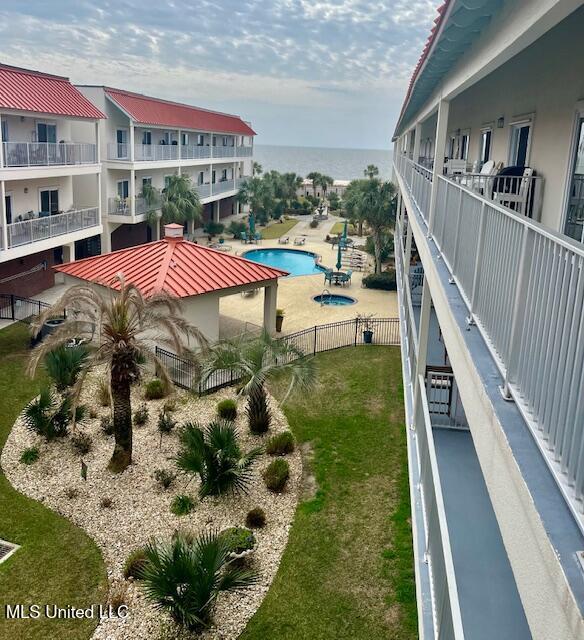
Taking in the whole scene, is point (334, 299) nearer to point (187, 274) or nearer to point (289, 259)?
point (187, 274)

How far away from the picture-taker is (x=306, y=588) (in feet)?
34.6

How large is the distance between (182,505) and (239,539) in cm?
197

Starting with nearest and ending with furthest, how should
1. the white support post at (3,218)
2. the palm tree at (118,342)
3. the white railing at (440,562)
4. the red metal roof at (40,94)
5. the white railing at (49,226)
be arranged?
the white railing at (440,562) < the palm tree at (118,342) < the white support post at (3,218) < the white railing at (49,226) < the red metal roof at (40,94)

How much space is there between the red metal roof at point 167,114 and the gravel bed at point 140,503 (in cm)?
2162

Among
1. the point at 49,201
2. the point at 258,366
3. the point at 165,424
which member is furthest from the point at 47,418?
the point at 49,201

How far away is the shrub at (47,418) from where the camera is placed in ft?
49.2

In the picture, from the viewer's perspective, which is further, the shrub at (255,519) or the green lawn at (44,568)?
the shrub at (255,519)

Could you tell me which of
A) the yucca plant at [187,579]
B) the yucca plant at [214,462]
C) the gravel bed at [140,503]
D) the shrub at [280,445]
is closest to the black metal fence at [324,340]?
the gravel bed at [140,503]

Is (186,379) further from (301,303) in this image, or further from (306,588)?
(301,303)

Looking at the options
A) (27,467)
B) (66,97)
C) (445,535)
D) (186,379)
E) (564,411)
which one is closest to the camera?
(564,411)

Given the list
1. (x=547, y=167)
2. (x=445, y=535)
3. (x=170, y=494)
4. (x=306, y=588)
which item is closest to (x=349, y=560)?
(x=306, y=588)

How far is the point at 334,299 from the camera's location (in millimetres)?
30438

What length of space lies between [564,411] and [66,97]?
2808 centimetres

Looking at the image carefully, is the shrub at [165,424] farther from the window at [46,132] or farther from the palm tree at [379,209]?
the palm tree at [379,209]
